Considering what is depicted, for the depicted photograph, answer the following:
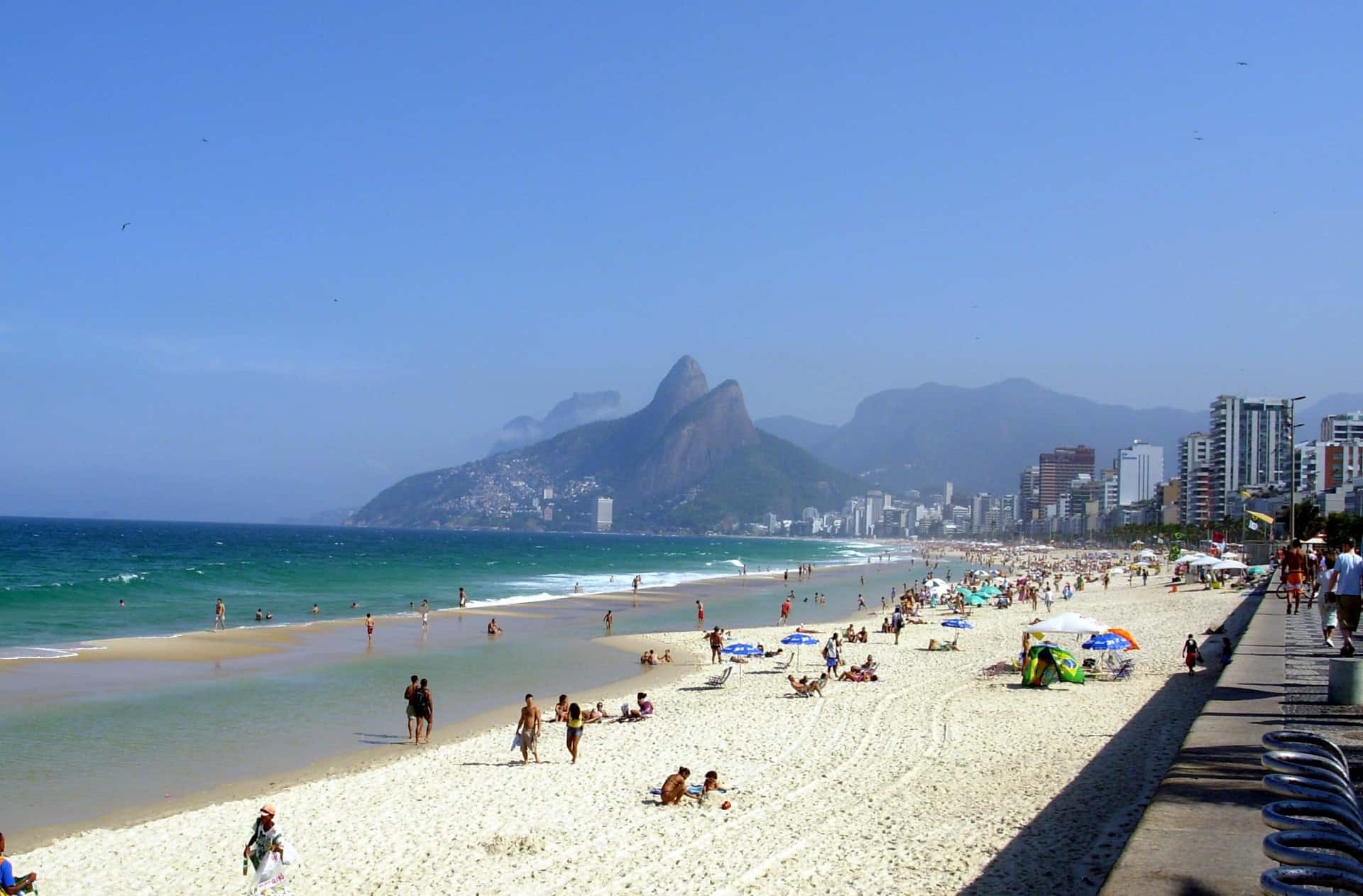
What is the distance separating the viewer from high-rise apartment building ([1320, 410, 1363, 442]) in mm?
143000

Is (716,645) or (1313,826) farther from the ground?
(1313,826)

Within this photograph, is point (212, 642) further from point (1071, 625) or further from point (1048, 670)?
point (1071, 625)

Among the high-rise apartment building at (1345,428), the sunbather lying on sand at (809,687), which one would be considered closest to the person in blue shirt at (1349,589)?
the sunbather lying on sand at (809,687)

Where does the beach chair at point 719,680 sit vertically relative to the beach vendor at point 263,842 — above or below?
below

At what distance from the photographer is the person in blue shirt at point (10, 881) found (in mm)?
8484

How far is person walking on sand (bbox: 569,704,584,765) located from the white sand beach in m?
0.19

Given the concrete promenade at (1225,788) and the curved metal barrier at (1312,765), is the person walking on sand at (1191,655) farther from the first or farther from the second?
the curved metal barrier at (1312,765)

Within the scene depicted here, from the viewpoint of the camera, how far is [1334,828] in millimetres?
3732

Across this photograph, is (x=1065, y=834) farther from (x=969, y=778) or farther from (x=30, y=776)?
(x=30, y=776)

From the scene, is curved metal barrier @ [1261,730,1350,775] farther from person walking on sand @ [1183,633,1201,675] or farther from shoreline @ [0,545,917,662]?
shoreline @ [0,545,917,662]

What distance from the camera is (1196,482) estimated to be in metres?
148

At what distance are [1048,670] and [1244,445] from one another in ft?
487

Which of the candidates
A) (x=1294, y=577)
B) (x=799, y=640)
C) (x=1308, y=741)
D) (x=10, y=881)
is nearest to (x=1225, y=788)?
(x=1308, y=741)

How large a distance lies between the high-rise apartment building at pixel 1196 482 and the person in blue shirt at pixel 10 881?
460 ft
